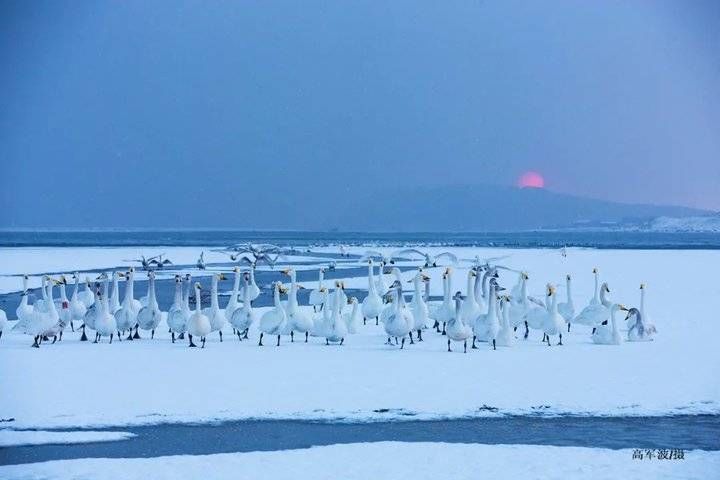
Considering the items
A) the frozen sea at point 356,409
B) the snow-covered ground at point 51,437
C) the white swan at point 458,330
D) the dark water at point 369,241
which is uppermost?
the dark water at point 369,241

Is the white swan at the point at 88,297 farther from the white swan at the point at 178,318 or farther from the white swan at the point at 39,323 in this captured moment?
the white swan at the point at 178,318

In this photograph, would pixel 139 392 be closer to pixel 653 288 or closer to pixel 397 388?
pixel 397 388

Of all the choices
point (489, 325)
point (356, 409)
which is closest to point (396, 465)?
point (356, 409)

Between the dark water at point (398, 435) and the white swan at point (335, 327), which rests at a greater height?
the white swan at point (335, 327)

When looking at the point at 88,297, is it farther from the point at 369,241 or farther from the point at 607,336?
the point at 369,241

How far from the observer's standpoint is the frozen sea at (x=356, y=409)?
30.9ft

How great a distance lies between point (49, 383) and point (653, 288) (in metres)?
23.5

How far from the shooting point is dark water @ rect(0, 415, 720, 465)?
1005 cm

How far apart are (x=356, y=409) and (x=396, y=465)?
2.54 meters

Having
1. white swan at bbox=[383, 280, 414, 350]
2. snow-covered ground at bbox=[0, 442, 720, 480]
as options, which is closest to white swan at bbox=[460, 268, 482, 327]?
white swan at bbox=[383, 280, 414, 350]

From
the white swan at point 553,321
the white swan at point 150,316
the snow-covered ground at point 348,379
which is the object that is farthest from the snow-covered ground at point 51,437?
the white swan at point 553,321

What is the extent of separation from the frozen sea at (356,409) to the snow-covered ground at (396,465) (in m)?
0.03

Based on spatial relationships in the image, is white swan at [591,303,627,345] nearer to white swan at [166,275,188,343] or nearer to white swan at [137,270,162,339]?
white swan at [166,275,188,343]

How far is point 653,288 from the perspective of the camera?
31.6m
